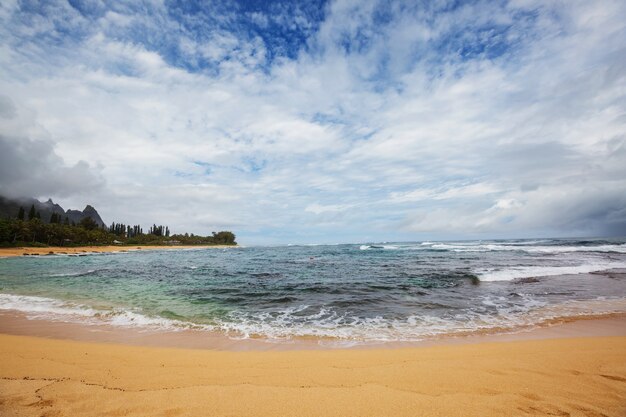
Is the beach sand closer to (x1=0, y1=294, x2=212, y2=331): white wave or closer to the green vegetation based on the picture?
(x1=0, y1=294, x2=212, y2=331): white wave

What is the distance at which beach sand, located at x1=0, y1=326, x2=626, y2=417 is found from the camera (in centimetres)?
352

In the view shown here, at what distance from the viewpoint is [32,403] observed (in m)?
3.58

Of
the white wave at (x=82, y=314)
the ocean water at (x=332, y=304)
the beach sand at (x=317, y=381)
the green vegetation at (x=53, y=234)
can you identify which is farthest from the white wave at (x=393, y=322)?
the green vegetation at (x=53, y=234)

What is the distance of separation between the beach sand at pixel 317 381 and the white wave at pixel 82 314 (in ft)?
8.78

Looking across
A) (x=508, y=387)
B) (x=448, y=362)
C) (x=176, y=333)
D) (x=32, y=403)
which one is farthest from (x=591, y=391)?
(x=176, y=333)

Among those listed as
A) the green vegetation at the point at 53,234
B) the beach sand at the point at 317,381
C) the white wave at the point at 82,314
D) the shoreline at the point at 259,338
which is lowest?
the white wave at the point at 82,314

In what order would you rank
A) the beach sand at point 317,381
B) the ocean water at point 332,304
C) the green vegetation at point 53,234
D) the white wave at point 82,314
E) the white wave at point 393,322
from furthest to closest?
the green vegetation at point 53,234 < the white wave at point 82,314 < the ocean water at point 332,304 < the white wave at point 393,322 < the beach sand at point 317,381

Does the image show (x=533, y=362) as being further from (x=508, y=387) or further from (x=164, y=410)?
(x=164, y=410)

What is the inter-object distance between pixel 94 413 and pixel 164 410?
82 cm

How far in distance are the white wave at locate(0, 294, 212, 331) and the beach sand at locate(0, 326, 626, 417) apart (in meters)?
2.68

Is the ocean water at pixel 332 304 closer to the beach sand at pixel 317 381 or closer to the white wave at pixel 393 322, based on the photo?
the white wave at pixel 393 322

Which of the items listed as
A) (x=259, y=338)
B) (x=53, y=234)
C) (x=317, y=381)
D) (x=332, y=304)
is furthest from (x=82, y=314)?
(x=53, y=234)

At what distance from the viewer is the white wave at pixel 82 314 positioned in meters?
8.91

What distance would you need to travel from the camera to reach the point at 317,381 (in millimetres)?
4332
